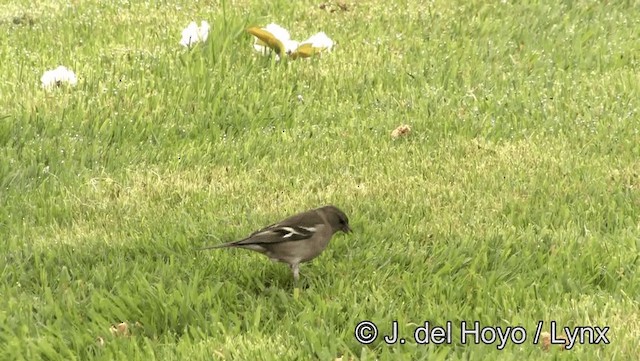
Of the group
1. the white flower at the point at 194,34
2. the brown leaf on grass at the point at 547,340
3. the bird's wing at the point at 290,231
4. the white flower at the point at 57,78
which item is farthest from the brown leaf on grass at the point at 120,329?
the white flower at the point at 194,34

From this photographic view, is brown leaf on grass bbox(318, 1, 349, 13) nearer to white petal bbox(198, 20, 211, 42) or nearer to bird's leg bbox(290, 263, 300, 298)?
white petal bbox(198, 20, 211, 42)

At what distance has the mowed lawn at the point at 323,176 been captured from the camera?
18.6 ft

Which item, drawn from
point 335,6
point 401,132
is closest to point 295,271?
point 401,132

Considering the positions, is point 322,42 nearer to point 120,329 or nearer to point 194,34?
point 194,34

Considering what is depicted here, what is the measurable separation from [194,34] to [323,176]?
2.47 metres

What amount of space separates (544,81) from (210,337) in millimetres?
4933

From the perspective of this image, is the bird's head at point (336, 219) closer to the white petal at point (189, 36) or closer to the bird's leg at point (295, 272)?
the bird's leg at point (295, 272)

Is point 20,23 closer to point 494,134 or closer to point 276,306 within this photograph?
point 494,134

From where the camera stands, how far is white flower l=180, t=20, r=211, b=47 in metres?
9.51

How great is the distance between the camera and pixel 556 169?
7.71m

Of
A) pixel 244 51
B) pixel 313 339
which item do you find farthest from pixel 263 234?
pixel 244 51

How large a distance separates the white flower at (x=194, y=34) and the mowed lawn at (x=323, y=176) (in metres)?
0.17

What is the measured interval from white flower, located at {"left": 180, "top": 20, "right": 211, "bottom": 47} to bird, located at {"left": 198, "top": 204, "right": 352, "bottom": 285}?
378 centimetres

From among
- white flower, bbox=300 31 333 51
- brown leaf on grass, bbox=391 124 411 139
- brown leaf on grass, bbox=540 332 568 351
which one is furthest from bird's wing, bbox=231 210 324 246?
white flower, bbox=300 31 333 51
